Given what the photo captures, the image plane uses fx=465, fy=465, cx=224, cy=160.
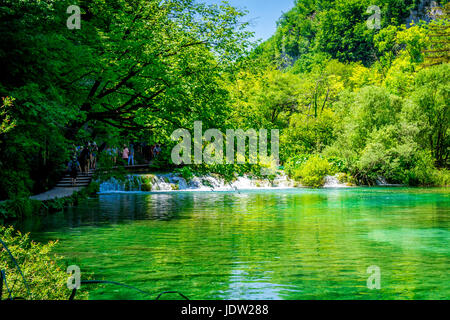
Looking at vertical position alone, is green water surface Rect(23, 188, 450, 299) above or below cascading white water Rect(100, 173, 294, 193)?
below

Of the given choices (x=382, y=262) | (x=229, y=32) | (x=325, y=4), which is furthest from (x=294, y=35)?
(x=382, y=262)

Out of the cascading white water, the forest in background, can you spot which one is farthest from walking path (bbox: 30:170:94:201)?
the cascading white water

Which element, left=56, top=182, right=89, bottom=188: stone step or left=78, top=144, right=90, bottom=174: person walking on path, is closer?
left=56, top=182, right=89, bottom=188: stone step

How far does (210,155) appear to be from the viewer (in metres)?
15.7

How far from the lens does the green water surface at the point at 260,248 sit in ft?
25.8

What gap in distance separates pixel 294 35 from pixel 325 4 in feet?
40.8

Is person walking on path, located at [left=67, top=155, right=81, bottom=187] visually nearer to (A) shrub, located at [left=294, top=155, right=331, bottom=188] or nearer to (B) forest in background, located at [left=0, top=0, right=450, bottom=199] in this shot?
(B) forest in background, located at [left=0, top=0, right=450, bottom=199]

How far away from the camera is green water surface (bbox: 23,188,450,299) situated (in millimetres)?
7855

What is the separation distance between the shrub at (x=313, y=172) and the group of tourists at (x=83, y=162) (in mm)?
15422

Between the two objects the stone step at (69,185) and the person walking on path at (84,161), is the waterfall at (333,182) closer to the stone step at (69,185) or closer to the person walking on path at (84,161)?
the person walking on path at (84,161)

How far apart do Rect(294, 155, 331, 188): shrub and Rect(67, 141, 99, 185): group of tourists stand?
15.4 metres

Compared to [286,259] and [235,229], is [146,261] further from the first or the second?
[235,229]

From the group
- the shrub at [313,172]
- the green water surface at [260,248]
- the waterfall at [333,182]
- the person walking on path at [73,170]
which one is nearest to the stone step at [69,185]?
the person walking on path at [73,170]

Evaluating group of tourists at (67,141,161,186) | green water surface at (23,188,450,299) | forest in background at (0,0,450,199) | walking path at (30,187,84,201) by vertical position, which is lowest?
green water surface at (23,188,450,299)
